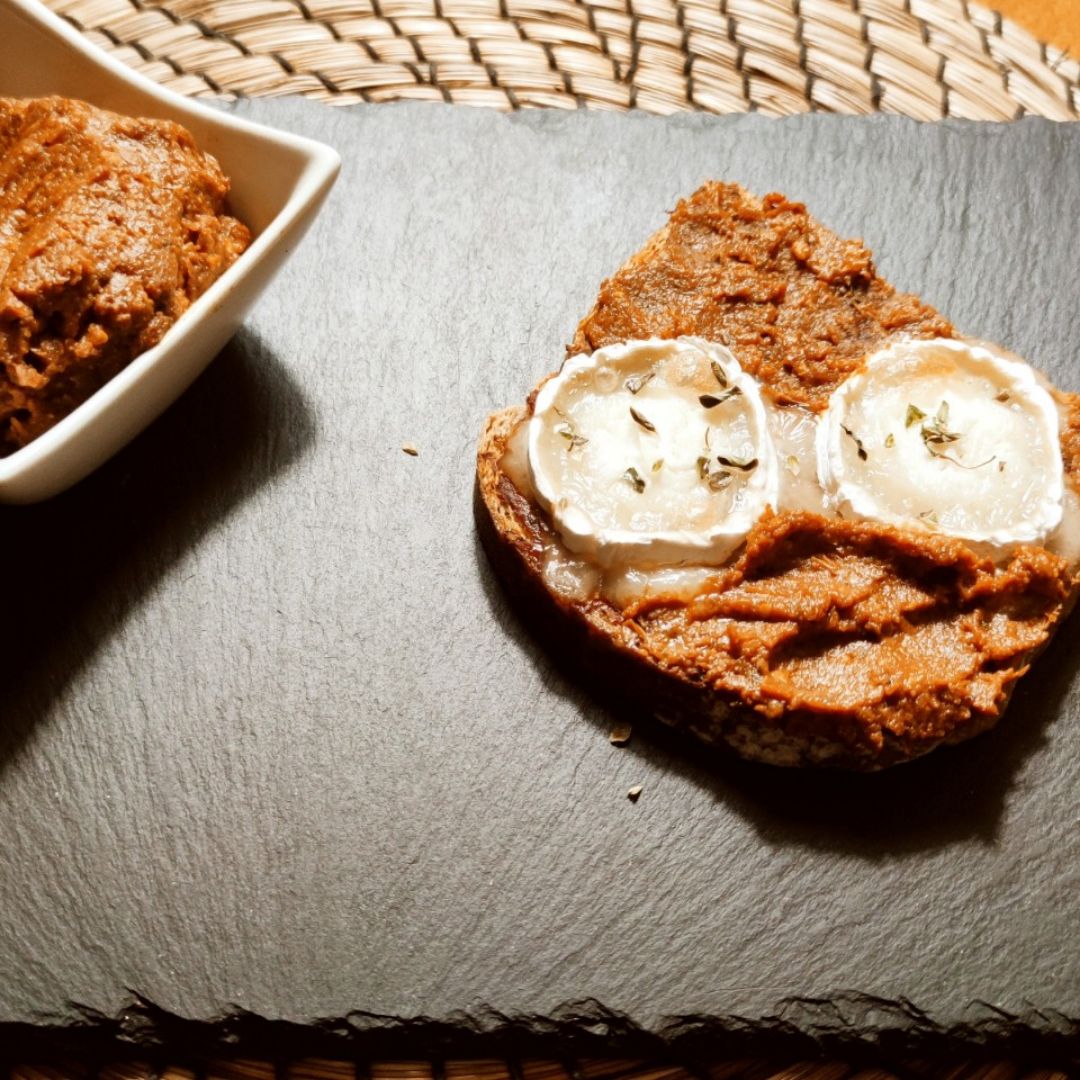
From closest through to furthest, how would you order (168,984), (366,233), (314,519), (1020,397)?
(168,984) → (1020,397) → (314,519) → (366,233)

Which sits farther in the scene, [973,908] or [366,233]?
[366,233]

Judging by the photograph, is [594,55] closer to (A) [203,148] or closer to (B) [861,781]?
(A) [203,148]

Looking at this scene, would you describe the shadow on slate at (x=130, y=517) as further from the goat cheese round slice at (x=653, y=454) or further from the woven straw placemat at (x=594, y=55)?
the woven straw placemat at (x=594, y=55)

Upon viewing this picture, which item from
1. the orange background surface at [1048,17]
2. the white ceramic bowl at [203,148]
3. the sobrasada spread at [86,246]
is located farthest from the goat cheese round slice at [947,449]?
the orange background surface at [1048,17]

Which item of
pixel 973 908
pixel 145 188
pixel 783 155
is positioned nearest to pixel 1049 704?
pixel 973 908

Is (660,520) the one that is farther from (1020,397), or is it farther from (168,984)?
(168,984)

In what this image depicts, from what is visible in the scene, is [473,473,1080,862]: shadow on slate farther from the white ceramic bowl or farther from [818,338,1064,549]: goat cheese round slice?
Result: the white ceramic bowl

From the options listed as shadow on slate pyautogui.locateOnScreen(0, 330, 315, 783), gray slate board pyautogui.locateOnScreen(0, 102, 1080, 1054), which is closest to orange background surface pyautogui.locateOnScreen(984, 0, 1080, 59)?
gray slate board pyautogui.locateOnScreen(0, 102, 1080, 1054)

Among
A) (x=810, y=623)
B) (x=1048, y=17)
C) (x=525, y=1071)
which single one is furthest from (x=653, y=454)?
(x=1048, y=17)
